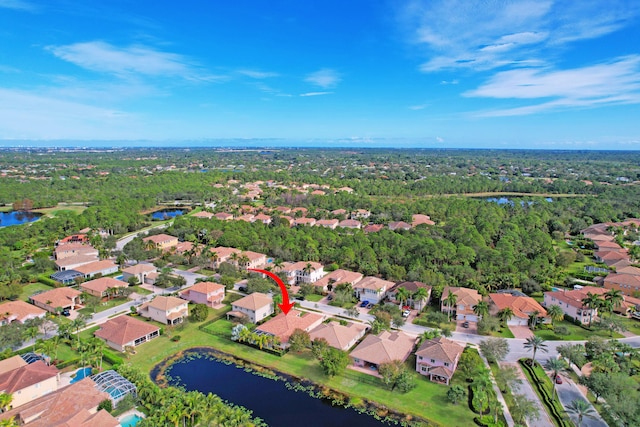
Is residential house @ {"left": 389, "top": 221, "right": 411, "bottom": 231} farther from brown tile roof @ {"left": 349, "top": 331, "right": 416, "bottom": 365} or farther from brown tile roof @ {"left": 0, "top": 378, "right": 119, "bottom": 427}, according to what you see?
brown tile roof @ {"left": 0, "top": 378, "right": 119, "bottom": 427}

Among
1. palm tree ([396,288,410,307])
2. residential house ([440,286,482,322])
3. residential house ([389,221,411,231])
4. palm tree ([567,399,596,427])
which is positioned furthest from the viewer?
residential house ([389,221,411,231])

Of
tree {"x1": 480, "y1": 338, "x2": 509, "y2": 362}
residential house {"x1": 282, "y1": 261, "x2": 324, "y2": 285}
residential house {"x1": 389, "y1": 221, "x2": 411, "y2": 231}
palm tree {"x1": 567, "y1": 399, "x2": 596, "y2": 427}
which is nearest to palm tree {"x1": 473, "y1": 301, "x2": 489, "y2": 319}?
tree {"x1": 480, "y1": 338, "x2": 509, "y2": 362}

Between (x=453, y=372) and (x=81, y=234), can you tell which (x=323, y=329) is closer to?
(x=453, y=372)

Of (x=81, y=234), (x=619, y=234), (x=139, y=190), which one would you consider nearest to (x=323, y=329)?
(x=81, y=234)

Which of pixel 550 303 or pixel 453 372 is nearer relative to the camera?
pixel 453 372

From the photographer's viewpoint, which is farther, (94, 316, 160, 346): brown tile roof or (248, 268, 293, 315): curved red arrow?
(248, 268, 293, 315): curved red arrow

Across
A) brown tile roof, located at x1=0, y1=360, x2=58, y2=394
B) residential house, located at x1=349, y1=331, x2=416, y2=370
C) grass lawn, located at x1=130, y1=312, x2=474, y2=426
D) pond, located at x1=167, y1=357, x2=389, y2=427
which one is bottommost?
pond, located at x1=167, y1=357, x2=389, y2=427

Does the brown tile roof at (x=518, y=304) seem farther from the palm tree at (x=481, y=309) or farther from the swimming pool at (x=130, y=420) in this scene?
the swimming pool at (x=130, y=420)
